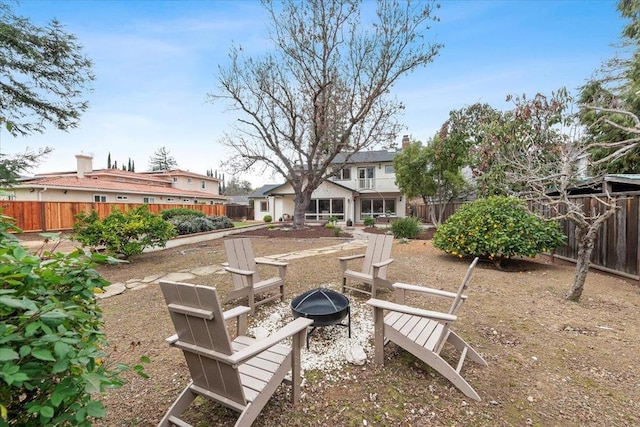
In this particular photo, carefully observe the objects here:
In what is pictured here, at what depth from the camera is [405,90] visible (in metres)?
13.9

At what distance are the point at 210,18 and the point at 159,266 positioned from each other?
712cm

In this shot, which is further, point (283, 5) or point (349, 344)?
point (283, 5)

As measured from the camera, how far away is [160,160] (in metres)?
49.7

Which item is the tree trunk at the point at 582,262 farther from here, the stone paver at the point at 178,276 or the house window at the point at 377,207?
the house window at the point at 377,207

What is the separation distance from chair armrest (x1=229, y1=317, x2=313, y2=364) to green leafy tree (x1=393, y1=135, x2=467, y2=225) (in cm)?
1345

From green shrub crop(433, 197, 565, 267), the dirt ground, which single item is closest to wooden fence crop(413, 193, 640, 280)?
the dirt ground

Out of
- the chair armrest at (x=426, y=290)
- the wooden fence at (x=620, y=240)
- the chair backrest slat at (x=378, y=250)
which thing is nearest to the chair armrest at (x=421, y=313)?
the chair armrest at (x=426, y=290)

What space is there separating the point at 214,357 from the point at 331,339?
5.79 ft

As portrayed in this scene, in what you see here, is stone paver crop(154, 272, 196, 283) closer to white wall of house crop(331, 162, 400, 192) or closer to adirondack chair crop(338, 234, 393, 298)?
adirondack chair crop(338, 234, 393, 298)

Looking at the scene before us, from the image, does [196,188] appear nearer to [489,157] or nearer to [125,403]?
[489,157]

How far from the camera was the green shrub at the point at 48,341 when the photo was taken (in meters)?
0.96

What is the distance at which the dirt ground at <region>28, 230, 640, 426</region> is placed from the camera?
2.22m

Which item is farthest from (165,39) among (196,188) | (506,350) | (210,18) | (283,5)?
(196,188)

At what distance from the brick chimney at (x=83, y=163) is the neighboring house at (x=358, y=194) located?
1326 cm
